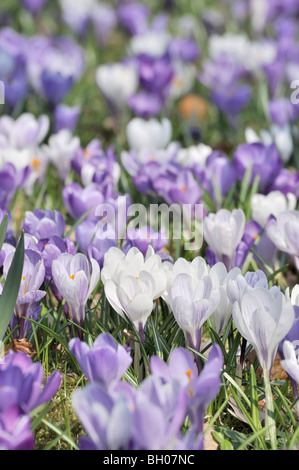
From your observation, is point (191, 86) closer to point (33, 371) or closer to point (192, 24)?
point (192, 24)

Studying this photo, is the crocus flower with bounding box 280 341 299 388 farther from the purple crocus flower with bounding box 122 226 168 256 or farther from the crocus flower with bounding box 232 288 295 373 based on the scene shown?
the purple crocus flower with bounding box 122 226 168 256

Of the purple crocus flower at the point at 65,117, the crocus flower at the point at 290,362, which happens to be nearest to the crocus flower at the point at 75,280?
the crocus flower at the point at 290,362

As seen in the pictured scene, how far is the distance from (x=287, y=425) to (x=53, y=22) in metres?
4.44

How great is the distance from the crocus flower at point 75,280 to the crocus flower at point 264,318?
33cm

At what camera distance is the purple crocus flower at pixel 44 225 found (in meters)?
1.73

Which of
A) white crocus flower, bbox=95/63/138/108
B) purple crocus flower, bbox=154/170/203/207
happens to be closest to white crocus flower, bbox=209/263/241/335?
purple crocus flower, bbox=154/170/203/207

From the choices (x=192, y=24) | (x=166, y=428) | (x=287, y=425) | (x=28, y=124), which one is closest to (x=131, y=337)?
(x=287, y=425)

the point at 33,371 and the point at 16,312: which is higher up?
the point at 33,371

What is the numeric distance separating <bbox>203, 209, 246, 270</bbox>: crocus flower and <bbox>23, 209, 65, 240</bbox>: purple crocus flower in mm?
392

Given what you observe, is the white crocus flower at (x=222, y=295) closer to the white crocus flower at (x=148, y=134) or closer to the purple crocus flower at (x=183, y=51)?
the white crocus flower at (x=148, y=134)

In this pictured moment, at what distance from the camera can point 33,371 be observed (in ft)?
3.80

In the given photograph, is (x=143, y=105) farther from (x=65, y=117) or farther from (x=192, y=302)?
(x=192, y=302)

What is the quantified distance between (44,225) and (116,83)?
171 centimetres

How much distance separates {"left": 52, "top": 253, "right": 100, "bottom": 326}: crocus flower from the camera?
1417 millimetres
